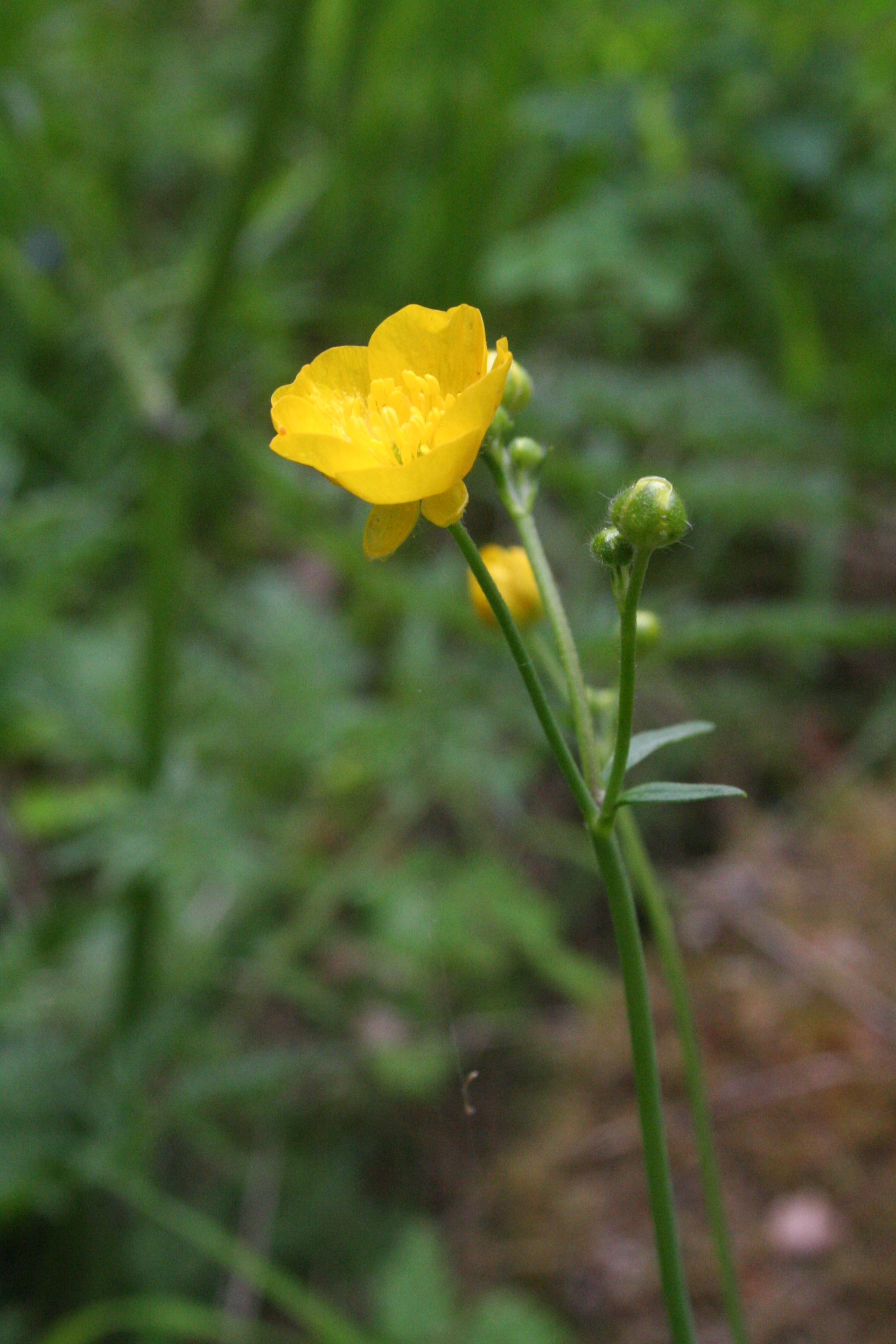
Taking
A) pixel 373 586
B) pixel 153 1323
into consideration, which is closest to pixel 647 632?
pixel 373 586

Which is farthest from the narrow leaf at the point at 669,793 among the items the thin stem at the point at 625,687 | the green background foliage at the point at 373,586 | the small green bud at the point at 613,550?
the green background foliage at the point at 373,586

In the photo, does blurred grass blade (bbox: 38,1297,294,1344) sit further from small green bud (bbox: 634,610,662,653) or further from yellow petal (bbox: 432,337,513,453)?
yellow petal (bbox: 432,337,513,453)

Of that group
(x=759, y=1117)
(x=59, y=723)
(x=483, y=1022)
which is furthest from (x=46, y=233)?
(x=759, y=1117)

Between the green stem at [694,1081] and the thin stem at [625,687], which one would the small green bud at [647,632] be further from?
the thin stem at [625,687]

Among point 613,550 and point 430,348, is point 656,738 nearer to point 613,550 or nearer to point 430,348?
point 613,550

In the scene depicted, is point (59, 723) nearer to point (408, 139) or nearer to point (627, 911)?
point (627, 911)

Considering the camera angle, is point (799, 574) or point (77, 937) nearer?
point (77, 937)

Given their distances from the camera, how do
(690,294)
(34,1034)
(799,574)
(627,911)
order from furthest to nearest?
1. (690,294)
2. (799,574)
3. (34,1034)
4. (627,911)
